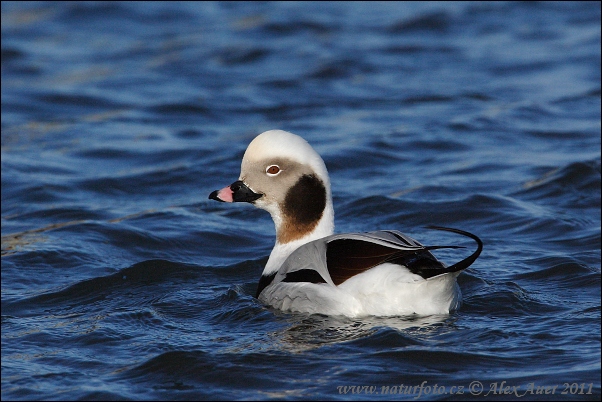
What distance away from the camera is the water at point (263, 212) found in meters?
5.30

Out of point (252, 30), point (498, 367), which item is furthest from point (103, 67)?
point (498, 367)

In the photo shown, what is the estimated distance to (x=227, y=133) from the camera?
1173cm

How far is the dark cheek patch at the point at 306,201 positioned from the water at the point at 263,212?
64 cm

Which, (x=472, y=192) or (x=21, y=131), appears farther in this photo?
(x=21, y=131)

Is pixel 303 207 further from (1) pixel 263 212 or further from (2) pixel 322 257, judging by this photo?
(1) pixel 263 212

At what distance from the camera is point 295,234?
21.5ft

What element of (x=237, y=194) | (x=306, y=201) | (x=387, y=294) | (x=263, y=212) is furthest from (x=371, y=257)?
(x=263, y=212)

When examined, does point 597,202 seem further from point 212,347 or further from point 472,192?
point 212,347

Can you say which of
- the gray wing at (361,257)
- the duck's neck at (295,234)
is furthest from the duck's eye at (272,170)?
the gray wing at (361,257)

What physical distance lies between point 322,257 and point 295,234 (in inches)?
31.2

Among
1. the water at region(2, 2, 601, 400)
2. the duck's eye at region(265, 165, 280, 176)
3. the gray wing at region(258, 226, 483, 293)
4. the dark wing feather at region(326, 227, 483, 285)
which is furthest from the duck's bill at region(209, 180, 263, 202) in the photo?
the dark wing feather at region(326, 227, 483, 285)

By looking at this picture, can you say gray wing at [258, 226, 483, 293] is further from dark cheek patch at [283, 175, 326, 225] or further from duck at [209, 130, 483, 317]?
dark cheek patch at [283, 175, 326, 225]

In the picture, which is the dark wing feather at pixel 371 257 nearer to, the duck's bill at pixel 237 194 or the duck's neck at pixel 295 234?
the duck's neck at pixel 295 234

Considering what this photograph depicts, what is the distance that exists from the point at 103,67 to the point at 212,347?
9643 millimetres
